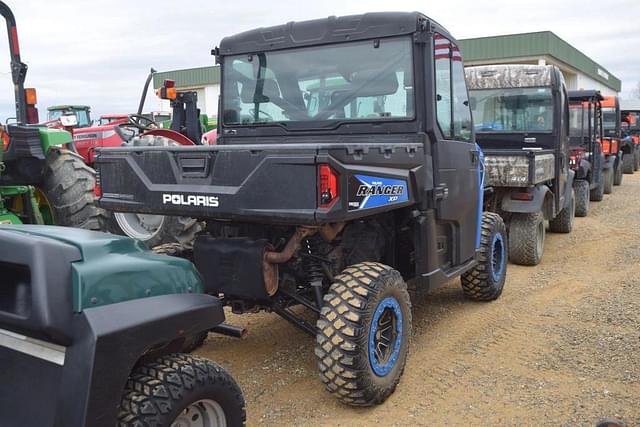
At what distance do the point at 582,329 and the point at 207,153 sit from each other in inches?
125

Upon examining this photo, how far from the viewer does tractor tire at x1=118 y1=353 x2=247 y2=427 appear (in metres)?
2.07

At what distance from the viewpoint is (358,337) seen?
10.3ft

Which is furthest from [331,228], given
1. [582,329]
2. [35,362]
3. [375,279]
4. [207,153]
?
[582,329]

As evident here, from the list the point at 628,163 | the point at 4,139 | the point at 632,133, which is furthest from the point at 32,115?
the point at 632,133

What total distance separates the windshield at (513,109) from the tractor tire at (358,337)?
4894mm

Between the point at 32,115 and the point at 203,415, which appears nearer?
the point at 203,415

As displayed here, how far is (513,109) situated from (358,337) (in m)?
5.61

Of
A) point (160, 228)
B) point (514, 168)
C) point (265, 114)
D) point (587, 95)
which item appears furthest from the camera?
point (587, 95)

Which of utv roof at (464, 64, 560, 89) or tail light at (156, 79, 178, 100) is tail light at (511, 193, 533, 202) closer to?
utv roof at (464, 64, 560, 89)

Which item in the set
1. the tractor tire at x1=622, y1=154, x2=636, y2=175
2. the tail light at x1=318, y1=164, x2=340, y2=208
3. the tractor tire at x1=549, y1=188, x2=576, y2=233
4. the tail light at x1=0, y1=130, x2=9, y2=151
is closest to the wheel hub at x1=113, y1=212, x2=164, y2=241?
the tail light at x1=0, y1=130, x2=9, y2=151

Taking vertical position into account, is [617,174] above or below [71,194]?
below

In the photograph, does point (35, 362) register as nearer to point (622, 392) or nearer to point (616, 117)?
point (622, 392)

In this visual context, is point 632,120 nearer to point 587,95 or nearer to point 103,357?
point 587,95

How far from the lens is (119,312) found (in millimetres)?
2041
